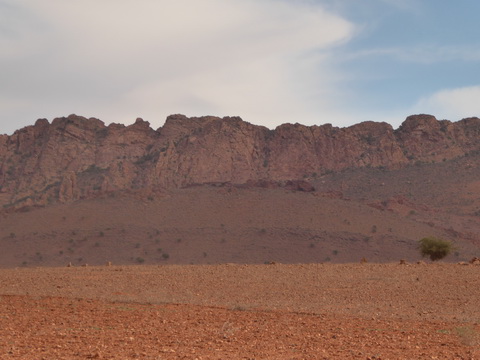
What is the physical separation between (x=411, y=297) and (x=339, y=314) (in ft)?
15.2

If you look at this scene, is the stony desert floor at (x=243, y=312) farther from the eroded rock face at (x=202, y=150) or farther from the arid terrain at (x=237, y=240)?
the eroded rock face at (x=202, y=150)

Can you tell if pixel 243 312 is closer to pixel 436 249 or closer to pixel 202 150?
pixel 436 249

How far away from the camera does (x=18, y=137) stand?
93688mm

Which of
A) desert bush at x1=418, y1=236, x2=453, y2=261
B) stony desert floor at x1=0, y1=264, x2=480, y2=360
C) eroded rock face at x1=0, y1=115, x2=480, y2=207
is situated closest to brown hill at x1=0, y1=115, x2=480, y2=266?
eroded rock face at x1=0, y1=115, x2=480, y2=207

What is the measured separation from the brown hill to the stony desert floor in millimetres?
24578

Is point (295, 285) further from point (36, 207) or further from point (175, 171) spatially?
point (175, 171)

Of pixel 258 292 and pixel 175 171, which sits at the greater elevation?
pixel 175 171

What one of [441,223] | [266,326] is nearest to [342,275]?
[266,326]

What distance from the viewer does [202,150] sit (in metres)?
83.2

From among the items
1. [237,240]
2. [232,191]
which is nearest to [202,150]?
[232,191]

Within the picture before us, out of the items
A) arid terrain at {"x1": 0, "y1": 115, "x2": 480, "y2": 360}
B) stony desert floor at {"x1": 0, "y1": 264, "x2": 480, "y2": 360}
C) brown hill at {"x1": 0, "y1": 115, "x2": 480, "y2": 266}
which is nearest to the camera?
stony desert floor at {"x1": 0, "y1": 264, "x2": 480, "y2": 360}

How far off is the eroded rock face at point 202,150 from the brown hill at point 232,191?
18 cm

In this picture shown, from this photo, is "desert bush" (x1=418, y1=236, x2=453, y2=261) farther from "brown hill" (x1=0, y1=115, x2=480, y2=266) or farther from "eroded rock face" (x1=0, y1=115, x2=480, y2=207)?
"eroded rock face" (x1=0, y1=115, x2=480, y2=207)

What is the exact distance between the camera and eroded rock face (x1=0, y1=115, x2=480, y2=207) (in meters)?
82.4
